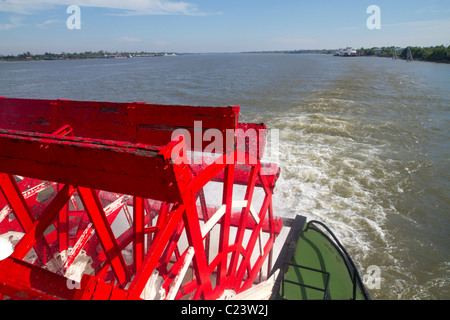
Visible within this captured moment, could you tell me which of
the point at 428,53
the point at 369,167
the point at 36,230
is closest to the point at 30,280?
the point at 36,230

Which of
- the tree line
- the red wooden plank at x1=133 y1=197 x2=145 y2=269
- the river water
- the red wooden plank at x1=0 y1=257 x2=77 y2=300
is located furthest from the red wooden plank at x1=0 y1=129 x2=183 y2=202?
the tree line

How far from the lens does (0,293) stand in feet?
5.85

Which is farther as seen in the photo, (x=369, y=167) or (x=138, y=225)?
(x=369, y=167)

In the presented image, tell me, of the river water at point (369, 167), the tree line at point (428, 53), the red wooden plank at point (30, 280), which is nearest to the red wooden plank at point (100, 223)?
the red wooden plank at point (30, 280)

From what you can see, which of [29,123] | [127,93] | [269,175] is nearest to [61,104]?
[29,123]

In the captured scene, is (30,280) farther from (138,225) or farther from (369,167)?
(369,167)

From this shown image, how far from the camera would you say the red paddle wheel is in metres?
1.76

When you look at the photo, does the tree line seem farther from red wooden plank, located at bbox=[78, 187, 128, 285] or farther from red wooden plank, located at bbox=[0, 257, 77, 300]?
red wooden plank, located at bbox=[0, 257, 77, 300]

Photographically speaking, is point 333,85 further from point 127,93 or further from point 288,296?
point 288,296

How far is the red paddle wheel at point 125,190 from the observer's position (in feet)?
5.77

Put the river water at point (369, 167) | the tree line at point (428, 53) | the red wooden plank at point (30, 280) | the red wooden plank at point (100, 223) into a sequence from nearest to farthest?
the red wooden plank at point (30, 280)
the red wooden plank at point (100, 223)
the river water at point (369, 167)
the tree line at point (428, 53)

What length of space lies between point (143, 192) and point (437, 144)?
29.9 ft

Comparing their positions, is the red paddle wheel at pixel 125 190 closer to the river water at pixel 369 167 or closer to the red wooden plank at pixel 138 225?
the red wooden plank at pixel 138 225

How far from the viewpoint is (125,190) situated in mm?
1893
